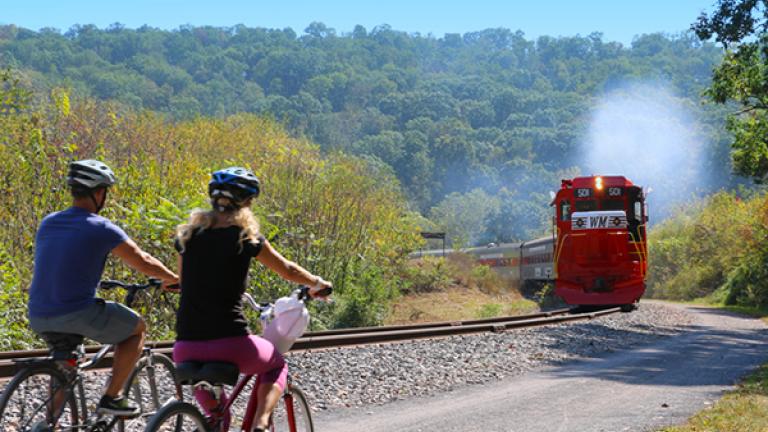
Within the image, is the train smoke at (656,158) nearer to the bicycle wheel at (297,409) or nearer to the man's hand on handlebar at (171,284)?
the bicycle wheel at (297,409)

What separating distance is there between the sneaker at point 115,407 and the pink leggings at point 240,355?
2.58 ft

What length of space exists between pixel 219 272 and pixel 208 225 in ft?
0.81

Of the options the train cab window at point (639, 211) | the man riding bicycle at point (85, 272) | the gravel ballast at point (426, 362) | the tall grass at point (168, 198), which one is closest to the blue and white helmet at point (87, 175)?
the man riding bicycle at point (85, 272)

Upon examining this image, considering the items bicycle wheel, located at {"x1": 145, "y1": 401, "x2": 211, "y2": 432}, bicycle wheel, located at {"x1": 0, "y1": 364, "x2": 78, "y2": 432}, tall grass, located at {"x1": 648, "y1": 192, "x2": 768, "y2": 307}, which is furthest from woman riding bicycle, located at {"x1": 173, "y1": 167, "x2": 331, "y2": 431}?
tall grass, located at {"x1": 648, "y1": 192, "x2": 768, "y2": 307}

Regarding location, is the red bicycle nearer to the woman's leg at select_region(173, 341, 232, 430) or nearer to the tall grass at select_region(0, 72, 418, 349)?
the woman's leg at select_region(173, 341, 232, 430)

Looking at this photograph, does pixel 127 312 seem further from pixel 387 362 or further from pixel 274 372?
pixel 387 362

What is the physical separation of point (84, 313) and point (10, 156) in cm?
1471

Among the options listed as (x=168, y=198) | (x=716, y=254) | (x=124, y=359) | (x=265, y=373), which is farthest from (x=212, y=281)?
(x=716, y=254)

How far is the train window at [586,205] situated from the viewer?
94.9 ft

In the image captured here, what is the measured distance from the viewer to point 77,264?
19.1 feet

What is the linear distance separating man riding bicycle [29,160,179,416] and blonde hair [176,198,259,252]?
724 millimetres

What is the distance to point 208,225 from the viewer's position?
5.23m

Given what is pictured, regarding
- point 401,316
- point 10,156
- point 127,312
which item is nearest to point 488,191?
point 401,316

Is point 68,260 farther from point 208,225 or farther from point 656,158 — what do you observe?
point 656,158
